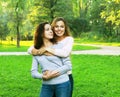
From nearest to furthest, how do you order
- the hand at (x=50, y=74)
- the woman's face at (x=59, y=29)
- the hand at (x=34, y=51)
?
the hand at (x=50, y=74) < the hand at (x=34, y=51) < the woman's face at (x=59, y=29)

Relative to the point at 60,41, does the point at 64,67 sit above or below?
below

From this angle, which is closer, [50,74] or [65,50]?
[50,74]

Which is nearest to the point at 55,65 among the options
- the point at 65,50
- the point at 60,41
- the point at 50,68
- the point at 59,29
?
the point at 50,68

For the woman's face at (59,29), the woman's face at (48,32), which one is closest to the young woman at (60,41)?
the woman's face at (59,29)

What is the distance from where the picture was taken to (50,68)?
13.0 ft

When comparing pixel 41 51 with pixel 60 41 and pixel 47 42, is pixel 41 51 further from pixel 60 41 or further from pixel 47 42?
pixel 60 41

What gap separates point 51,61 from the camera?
13.0 ft

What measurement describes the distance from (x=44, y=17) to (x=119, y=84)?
27.2 metres

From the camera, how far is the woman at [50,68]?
12.9 ft

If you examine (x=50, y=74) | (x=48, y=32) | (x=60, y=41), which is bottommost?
(x=50, y=74)

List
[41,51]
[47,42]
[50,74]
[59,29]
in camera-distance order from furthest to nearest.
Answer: [59,29]
[47,42]
[41,51]
[50,74]

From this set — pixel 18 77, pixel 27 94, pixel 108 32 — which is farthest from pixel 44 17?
pixel 27 94

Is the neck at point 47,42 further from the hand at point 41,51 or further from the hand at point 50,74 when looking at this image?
the hand at point 50,74

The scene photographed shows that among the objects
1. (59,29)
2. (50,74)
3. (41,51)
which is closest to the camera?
(50,74)
